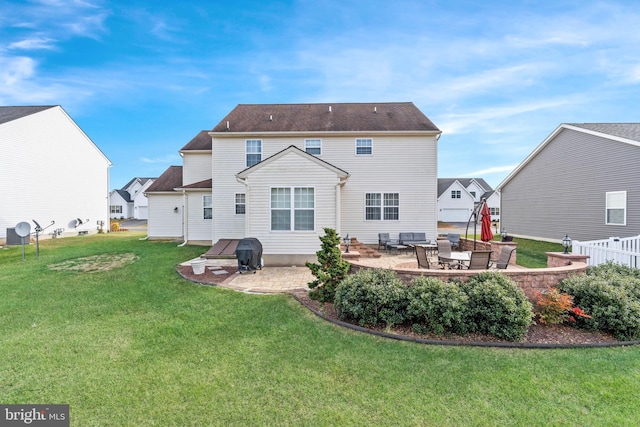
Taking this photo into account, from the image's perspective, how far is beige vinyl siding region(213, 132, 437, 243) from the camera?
14836mm

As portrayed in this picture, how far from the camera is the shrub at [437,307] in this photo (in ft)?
16.3

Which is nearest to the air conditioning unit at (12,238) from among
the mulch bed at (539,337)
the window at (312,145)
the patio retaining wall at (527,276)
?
the window at (312,145)

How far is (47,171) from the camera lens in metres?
19.8

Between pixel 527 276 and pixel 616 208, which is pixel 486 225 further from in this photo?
pixel 616 208

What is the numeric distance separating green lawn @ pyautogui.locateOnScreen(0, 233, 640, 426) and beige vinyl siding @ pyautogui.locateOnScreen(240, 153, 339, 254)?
15.3 feet

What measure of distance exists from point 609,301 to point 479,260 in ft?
8.83

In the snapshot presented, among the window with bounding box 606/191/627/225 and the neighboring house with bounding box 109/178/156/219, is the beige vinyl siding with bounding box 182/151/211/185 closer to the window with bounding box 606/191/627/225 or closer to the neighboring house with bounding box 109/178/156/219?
the window with bounding box 606/191/627/225

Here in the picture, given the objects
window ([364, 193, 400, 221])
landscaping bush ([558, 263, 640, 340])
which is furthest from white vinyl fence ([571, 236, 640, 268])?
window ([364, 193, 400, 221])

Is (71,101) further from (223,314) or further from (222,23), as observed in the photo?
(223,314)

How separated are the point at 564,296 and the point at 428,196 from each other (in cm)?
998

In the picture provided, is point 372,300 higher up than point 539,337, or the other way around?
point 372,300

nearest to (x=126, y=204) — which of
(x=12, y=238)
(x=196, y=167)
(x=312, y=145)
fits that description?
(x=12, y=238)

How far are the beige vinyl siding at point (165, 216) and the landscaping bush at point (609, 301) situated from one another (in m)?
20.2

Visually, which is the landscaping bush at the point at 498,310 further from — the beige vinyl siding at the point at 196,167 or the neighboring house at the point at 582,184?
the beige vinyl siding at the point at 196,167
